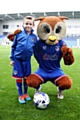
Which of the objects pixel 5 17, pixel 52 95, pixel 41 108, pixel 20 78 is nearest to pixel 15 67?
pixel 20 78

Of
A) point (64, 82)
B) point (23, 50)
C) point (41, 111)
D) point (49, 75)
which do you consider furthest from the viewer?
point (49, 75)

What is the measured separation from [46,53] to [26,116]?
1101mm

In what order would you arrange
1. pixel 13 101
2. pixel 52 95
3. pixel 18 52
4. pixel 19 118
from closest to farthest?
pixel 19 118 < pixel 18 52 < pixel 13 101 < pixel 52 95

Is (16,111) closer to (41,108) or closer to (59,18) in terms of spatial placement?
(41,108)

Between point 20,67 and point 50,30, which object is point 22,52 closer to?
point 20,67

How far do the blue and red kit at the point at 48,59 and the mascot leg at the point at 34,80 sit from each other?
0.07 m

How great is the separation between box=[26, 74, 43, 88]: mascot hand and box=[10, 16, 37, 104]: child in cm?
9

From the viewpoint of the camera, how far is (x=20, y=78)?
11.1 feet

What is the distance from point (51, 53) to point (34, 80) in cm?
53

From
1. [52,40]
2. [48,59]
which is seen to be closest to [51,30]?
[52,40]

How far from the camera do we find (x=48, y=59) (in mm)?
3447

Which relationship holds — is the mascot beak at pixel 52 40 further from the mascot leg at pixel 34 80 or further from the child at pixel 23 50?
the mascot leg at pixel 34 80

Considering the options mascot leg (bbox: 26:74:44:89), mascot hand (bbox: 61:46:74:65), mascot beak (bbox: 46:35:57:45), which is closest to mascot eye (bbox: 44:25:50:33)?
mascot beak (bbox: 46:35:57:45)

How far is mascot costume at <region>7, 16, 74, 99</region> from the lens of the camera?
331 cm
